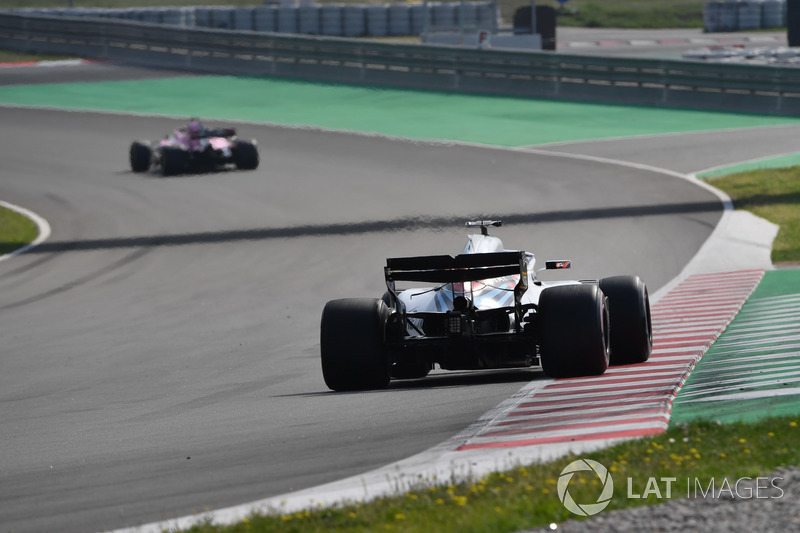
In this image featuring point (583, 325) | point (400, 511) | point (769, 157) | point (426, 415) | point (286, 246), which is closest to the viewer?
point (400, 511)

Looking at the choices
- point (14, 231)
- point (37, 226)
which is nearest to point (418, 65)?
point (37, 226)

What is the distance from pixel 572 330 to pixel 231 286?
1003cm

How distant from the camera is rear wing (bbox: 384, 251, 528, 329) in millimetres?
11234

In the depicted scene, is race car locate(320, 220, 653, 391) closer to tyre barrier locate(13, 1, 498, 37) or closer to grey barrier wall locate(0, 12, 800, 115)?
grey barrier wall locate(0, 12, 800, 115)

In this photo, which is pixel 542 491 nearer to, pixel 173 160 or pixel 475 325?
pixel 475 325

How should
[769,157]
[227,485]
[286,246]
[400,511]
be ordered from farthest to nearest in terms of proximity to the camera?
1. [769,157]
2. [286,246]
3. [227,485]
4. [400,511]

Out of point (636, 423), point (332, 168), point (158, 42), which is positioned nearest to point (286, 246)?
point (332, 168)

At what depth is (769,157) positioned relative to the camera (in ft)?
98.8

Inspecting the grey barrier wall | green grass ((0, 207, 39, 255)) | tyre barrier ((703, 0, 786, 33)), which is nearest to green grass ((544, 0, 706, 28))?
tyre barrier ((703, 0, 786, 33))

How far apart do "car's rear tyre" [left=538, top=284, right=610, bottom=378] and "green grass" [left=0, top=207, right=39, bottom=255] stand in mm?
15163

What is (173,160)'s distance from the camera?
1168 inches

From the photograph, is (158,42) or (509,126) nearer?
(509,126)

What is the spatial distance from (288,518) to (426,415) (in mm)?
2980

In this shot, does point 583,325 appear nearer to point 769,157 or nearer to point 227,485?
point 227,485
